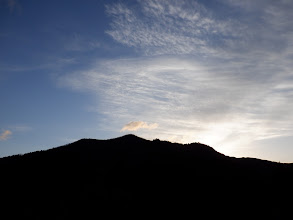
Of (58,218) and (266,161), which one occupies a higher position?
(266,161)

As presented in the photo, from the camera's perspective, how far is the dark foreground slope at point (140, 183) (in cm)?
2622

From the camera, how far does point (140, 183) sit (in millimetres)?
29938

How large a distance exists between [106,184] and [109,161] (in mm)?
5073

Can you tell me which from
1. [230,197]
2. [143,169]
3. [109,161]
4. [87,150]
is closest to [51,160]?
[87,150]

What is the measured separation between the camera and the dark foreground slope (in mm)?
26219

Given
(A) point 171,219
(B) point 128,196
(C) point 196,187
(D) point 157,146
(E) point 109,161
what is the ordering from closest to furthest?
(A) point 171,219
(B) point 128,196
(C) point 196,187
(E) point 109,161
(D) point 157,146

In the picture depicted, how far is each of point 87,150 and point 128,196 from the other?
42.2 feet

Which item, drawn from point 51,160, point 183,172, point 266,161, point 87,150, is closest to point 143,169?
point 183,172

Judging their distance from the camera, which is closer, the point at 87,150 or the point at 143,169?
the point at 143,169

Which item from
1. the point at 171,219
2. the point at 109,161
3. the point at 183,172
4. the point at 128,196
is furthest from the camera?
the point at 109,161

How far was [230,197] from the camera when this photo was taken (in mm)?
28797

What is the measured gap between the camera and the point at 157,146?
37531mm

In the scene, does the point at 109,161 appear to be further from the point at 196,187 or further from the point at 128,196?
the point at 196,187

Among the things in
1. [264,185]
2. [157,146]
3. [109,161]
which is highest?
[157,146]
